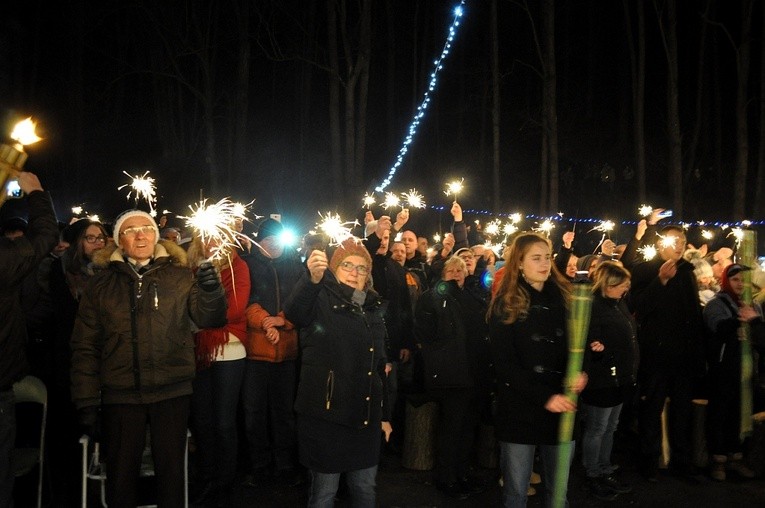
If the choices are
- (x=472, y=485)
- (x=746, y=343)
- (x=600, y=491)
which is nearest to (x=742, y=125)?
(x=746, y=343)

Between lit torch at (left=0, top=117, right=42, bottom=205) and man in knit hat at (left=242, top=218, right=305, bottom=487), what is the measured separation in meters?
2.55

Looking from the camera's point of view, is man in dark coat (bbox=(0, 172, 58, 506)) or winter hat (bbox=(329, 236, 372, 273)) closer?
man in dark coat (bbox=(0, 172, 58, 506))

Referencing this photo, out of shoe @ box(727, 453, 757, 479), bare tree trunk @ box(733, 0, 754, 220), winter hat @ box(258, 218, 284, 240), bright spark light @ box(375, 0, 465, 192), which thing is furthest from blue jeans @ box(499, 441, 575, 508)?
bare tree trunk @ box(733, 0, 754, 220)

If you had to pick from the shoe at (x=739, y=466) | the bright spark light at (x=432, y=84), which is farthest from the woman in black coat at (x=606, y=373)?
the bright spark light at (x=432, y=84)

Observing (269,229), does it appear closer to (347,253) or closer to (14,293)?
(347,253)

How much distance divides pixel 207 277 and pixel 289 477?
275 cm

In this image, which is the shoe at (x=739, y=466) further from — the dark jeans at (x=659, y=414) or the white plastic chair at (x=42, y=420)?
the white plastic chair at (x=42, y=420)

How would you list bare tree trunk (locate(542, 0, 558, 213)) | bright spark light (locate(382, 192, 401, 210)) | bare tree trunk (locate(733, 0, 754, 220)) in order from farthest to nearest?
bare tree trunk (locate(542, 0, 558, 213)) < bare tree trunk (locate(733, 0, 754, 220)) < bright spark light (locate(382, 192, 401, 210))

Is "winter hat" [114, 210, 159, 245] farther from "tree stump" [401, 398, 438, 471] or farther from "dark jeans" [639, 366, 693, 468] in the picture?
"dark jeans" [639, 366, 693, 468]

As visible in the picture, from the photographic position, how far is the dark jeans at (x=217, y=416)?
538cm

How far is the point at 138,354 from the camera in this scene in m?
4.11

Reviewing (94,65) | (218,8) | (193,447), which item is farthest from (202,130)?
(193,447)

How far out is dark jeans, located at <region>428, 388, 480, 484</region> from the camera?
595cm

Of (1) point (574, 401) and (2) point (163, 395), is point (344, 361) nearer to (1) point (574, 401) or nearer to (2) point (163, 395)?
(2) point (163, 395)
